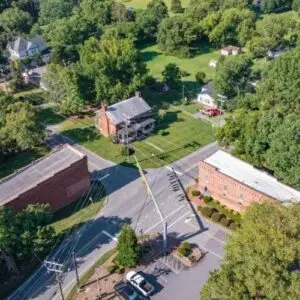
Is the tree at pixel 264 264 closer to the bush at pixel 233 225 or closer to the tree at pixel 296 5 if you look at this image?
the bush at pixel 233 225

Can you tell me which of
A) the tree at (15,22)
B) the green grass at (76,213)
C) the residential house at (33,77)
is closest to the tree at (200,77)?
the residential house at (33,77)

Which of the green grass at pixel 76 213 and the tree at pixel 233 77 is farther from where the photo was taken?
the tree at pixel 233 77

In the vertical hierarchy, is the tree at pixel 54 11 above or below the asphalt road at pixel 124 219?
above

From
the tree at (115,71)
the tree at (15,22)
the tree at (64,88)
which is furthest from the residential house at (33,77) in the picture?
the tree at (15,22)

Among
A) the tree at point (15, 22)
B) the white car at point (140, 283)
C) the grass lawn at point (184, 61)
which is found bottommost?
the white car at point (140, 283)

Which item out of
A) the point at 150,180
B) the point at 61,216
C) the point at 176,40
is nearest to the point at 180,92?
Result: the point at 176,40

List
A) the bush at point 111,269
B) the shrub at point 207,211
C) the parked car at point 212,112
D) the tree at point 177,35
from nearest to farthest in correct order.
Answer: the bush at point 111,269 → the shrub at point 207,211 → the parked car at point 212,112 → the tree at point 177,35

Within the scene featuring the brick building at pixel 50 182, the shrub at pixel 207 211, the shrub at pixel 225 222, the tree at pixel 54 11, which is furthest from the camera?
the tree at pixel 54 11

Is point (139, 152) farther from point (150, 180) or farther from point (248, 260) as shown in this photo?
point (248, 260)
